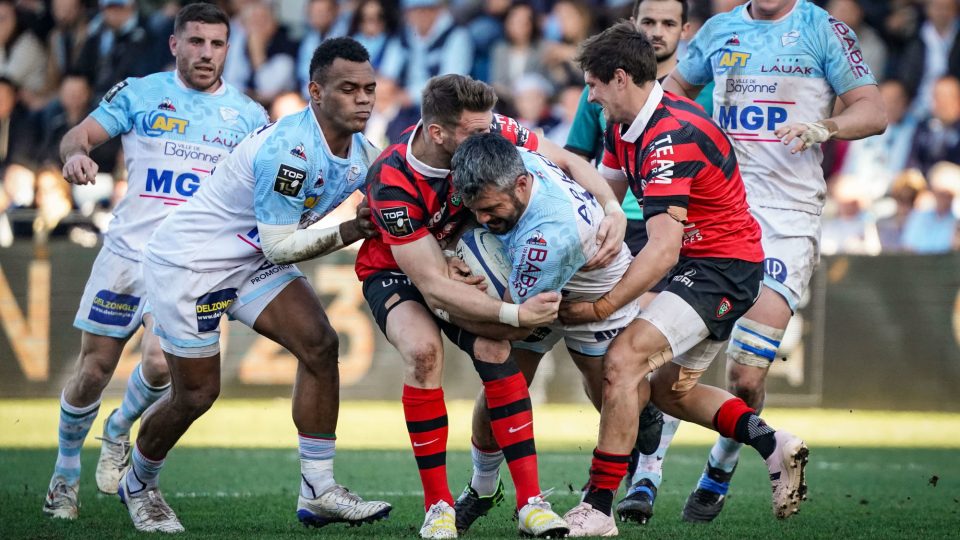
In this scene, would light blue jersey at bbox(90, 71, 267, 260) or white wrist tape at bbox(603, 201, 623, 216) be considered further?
light blue jersey at bbox(90, 71, 267, 260)

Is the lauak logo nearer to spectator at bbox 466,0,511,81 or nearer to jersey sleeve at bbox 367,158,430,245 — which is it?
jersey sleeve at bbox 367,158,430,245

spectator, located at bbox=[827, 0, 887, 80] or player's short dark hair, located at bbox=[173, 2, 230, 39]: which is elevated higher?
spectator, located at bbox=[827, 0, 887, 80]

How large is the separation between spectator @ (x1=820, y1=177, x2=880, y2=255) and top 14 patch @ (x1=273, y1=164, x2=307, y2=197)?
8.12m

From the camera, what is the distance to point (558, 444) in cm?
1136

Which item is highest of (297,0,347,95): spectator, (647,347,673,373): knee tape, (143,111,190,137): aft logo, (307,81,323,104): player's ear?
(297,0,347,95): spectator

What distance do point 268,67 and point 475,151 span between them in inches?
402

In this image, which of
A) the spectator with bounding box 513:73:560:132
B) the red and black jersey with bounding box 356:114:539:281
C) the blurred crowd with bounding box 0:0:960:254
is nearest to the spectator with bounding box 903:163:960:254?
the blurred crowd with bounding box 0:0:960:254

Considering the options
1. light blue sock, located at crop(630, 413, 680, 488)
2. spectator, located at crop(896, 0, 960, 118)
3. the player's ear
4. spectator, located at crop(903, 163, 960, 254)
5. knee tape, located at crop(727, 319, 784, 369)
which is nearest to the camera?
the player's ear

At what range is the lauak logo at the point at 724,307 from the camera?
6.82 m

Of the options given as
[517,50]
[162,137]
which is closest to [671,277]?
[162,137]

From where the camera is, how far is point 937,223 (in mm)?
13562

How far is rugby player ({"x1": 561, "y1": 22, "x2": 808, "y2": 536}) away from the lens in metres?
6.54

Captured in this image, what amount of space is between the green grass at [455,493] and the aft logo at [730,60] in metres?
2.69

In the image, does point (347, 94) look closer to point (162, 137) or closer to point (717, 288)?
point (162, 137)
